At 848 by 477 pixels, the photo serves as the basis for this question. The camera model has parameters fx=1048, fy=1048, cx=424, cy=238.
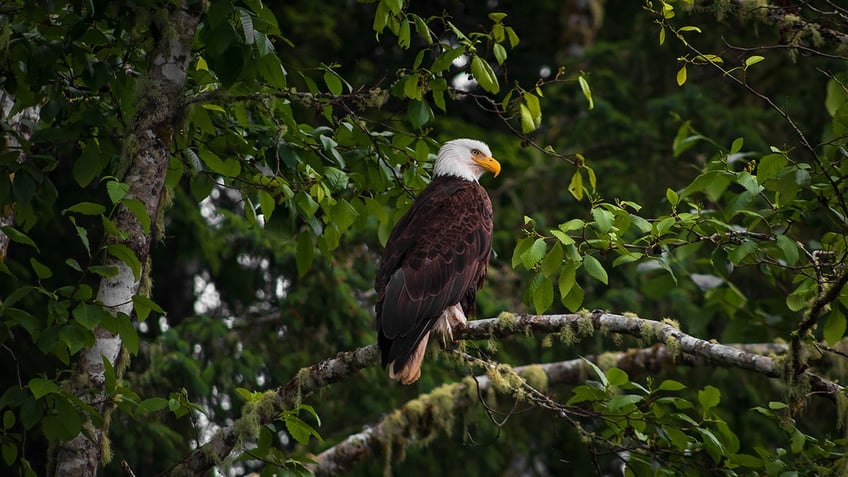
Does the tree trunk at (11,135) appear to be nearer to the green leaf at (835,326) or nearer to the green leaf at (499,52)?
the green leaf at (499,52)

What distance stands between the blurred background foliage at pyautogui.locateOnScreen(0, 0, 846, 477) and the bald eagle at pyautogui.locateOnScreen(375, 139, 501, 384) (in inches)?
8.7

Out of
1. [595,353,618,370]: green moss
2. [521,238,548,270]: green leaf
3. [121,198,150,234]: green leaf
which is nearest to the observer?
[121,198,150,234]: green leaf

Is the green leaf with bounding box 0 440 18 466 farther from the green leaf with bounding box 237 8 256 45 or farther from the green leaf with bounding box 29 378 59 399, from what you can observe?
the green leaf with bounding box 237 8 256 45

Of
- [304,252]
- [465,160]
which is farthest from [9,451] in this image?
[465,160]

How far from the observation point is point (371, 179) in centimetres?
534

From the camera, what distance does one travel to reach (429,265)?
5.70 m

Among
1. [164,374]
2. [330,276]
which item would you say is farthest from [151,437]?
[330,276]

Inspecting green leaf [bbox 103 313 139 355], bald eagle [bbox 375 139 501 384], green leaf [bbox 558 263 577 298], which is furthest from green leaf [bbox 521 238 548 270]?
green leaf [bbox 103 313 139 355]

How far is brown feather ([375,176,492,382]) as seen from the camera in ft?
17.3

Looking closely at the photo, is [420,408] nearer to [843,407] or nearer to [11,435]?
[11,435]

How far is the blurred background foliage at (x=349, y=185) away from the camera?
190 inches

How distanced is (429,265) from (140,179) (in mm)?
1751

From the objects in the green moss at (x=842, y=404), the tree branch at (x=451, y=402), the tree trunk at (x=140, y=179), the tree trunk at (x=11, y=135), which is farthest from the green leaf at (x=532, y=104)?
the tree trunk at (x=11, y=135)

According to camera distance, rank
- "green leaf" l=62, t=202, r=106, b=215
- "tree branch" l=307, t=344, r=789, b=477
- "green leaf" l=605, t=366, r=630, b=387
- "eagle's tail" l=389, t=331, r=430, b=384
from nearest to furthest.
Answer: "green leaf" l=62, t=202, r=106, b=215 < "green leaf" l=605, t=366, r=630, b=387 < "eagle's tail" l=389, t=331, r=430, b=384 < "tree branch" l=307, t=344, r=789, b=477
